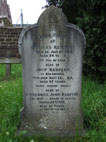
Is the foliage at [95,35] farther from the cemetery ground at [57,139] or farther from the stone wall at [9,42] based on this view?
the stone wall at [9,42]

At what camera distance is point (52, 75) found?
9.95 ft

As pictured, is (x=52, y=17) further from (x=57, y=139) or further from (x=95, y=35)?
(x=95, y=35)

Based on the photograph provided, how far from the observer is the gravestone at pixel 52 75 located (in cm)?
291

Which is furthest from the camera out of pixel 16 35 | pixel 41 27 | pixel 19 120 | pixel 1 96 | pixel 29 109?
pixel 16 35

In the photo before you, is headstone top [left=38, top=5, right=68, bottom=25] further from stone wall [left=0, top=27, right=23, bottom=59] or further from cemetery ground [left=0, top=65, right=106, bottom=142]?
stone wall [left=0, top=27, right=23, bottom=59]

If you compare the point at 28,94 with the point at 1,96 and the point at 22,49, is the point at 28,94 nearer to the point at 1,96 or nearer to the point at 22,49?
the point at 22,49

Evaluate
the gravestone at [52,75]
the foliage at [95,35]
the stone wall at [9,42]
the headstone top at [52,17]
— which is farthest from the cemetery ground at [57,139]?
the stone wall at [9,42]

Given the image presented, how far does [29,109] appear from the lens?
122 inches

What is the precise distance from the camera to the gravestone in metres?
2.91

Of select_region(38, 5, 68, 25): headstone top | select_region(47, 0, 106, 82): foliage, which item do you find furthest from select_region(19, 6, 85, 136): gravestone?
select_region(47, 0, 106, 82): foliage

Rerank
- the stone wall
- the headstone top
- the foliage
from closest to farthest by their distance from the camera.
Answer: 1. the headstone top
2. the foliage
3. the stone wall

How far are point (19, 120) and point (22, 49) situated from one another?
1157 millimetres

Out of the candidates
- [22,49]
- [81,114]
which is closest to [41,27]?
[22,49]

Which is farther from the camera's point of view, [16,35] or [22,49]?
[16,35]
